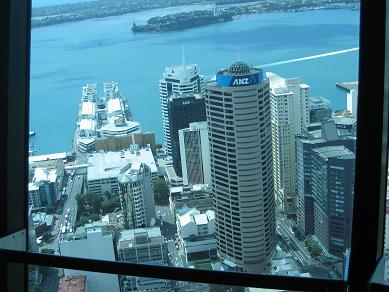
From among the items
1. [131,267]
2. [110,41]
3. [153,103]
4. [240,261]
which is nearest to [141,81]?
[153,103]

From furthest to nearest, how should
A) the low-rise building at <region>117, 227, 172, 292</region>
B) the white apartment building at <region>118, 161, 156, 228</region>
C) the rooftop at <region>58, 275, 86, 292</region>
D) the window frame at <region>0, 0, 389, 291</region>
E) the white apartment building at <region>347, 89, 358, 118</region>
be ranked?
the white apartment building at <region>118, 161, 156, 228</region>, the low-rise building at <region>117, 227, 172, 292</region>, the rooftop at <region>58, 275, 86, 292</region>, the white apartment building at <region>347, 89, 358, 118</region>, the window frame at <region>0, 0, 389, 291</region>

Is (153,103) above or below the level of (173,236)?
above

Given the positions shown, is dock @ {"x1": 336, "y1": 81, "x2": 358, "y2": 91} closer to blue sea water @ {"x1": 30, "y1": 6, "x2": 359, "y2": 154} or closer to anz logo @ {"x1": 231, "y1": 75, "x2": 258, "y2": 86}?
blue sea water @ {"x1": 30, "y1": 6, "x2": 359, "y2": 154}

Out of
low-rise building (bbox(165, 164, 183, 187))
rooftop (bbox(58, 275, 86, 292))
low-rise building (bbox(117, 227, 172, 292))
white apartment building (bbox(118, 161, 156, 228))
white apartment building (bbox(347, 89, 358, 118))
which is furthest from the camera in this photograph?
low-rise building (bbox(165, 164, 183, 187))

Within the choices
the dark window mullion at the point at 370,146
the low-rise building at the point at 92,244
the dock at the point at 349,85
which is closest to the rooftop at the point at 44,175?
the low-rise building at the point at 92,244

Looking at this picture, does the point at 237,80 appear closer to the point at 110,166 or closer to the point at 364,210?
the point at 110,166

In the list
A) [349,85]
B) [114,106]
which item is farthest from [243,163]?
[114,106]

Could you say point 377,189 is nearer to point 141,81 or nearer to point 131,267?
point 131,267

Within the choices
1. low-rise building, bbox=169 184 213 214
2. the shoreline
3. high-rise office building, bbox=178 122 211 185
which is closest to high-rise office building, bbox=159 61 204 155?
high-rise office building, bbox=178 122 211 185
